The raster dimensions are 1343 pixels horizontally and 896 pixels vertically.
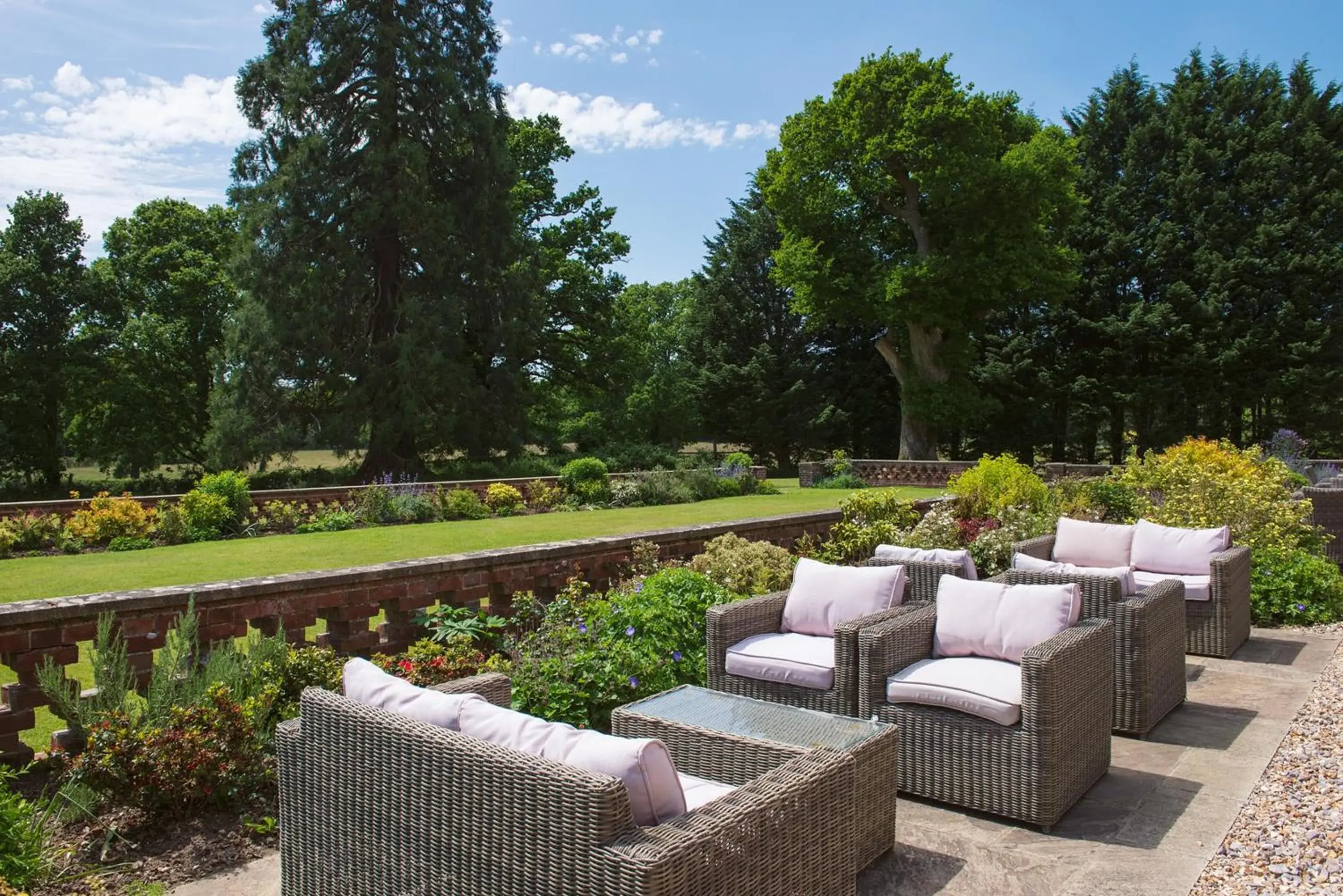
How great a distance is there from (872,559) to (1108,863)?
2426mm

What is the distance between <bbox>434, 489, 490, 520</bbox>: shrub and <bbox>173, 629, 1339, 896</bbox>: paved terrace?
12.6 meters

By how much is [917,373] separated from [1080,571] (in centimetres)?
2301

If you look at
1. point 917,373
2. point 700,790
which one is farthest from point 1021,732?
point 917,373

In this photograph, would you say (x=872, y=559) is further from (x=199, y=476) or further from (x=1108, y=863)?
(x=199, y=476)

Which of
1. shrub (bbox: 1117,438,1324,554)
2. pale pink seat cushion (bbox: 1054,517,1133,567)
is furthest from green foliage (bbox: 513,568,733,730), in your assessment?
shrub (bbox: 1117,438,1324,554)

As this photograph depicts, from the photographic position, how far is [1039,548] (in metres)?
7.00

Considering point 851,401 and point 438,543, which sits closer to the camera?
point 438,543

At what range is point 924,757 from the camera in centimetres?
400

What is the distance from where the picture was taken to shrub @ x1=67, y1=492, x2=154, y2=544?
40.8 feet

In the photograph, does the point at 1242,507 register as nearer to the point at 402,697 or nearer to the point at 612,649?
the point at 612,649

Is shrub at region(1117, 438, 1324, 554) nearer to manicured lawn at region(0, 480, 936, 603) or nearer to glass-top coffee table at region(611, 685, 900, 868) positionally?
manicured lawn at region(0, 480, 936, 603)

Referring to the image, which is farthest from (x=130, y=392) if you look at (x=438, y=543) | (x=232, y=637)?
(x=232, y=637)

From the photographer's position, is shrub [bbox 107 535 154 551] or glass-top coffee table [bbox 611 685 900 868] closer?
glass-top coffee table [bbox 611 685 900 868]

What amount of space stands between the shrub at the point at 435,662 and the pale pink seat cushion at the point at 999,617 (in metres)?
2.36
